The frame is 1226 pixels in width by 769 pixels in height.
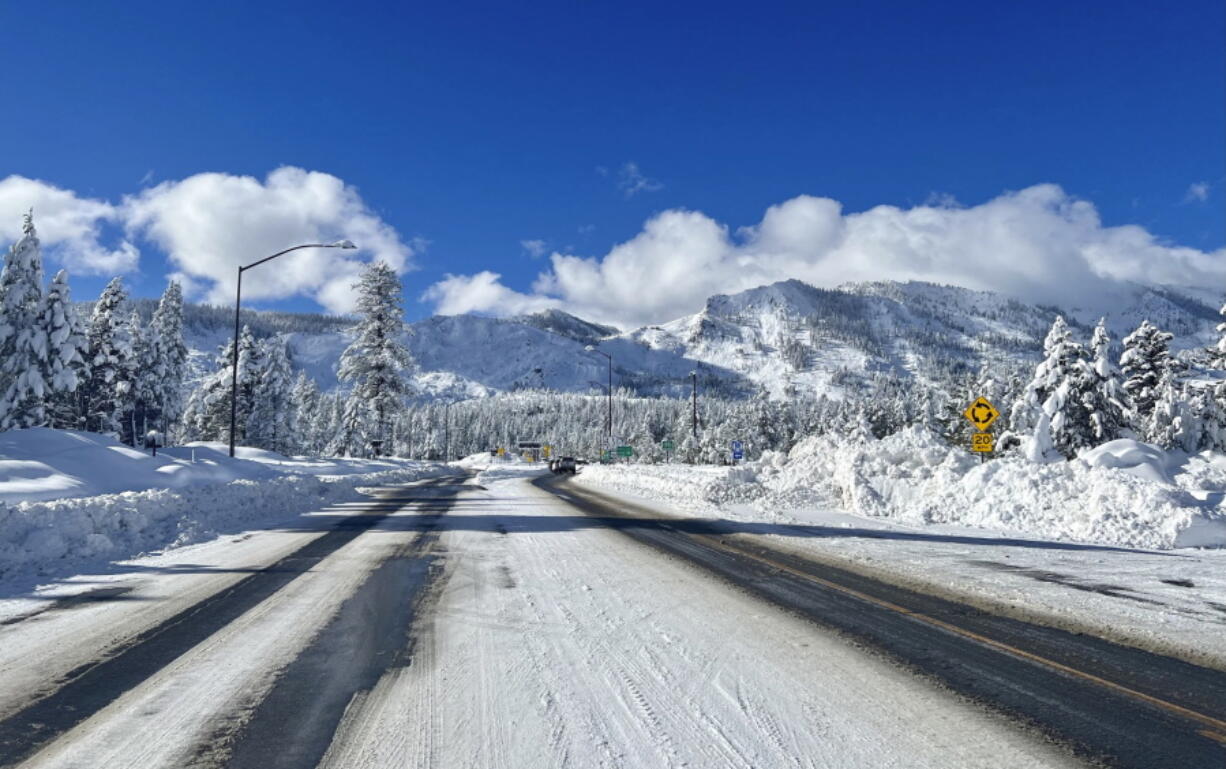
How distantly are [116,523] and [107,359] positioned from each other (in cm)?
5728

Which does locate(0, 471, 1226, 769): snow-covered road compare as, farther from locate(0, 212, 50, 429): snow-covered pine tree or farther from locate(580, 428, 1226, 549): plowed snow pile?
locate(0, 212, 50, 429): snow-covered pine tree

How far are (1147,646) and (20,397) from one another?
55374 millimetres

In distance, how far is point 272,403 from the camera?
64.8 meters

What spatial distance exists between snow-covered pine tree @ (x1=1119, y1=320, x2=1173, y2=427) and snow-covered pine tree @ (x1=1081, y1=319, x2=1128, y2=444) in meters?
5.34

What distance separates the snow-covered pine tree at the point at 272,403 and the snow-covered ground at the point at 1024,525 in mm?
52353

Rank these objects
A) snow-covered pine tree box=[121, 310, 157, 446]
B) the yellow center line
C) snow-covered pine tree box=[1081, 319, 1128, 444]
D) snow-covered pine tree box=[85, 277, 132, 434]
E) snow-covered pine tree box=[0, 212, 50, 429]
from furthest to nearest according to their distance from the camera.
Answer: snow-covered pine tree box=[121, 310, 157, 446] < snow-covered pine tree box=[85, 277, 132, 434] < snow-covered pine tree box=[0, 212, 50, 429] < snow-covered pine tree box=[1081, 319, 1128, 444] < the yellow center line

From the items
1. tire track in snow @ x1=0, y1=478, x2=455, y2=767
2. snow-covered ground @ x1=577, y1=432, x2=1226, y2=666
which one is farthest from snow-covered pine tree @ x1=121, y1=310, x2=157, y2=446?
tire track in snow @ x1=0, y1=478, x2=455, y2=767

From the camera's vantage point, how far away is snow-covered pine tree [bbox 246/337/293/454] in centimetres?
6294

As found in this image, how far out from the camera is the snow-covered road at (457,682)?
12.2 feet

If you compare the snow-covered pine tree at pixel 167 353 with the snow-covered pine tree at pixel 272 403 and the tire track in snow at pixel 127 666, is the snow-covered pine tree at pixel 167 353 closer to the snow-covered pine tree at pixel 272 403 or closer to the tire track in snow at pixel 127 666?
the snow-covered pine tree at pixel 272 403

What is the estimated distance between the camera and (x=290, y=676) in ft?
16.1

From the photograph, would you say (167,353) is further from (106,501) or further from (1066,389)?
(1066,389)

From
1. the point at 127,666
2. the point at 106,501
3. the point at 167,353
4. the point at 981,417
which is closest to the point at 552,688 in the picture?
the point at 127,666

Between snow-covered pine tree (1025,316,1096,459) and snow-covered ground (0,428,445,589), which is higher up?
snow-covered pine tree (1025,316,1096,459)
